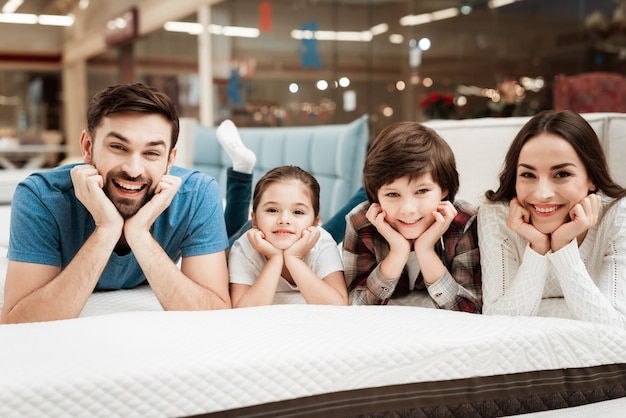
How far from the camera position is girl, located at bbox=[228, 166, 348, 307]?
1.51 meters

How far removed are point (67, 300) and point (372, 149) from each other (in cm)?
74

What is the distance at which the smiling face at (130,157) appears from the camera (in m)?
1.41

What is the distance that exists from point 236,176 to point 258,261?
602 millimetres

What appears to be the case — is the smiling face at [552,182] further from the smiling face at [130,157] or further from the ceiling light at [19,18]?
the ceiling light at [19,18]

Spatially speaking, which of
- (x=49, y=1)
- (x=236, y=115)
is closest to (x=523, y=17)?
(x=236, y=115)

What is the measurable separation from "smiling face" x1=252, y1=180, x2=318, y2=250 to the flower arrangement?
3.76m

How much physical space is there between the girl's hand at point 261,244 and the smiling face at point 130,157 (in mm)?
253

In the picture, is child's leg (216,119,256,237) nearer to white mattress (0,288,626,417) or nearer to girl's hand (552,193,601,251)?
white mattress (0,288,626,417)

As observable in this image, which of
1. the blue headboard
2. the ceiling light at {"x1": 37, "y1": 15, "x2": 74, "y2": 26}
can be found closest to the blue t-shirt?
the blue headboard

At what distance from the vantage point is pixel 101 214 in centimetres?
138

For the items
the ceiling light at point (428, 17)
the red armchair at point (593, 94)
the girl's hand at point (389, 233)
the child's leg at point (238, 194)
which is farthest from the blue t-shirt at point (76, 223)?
the ceiling light at point (428, 17)

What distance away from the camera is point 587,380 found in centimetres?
127

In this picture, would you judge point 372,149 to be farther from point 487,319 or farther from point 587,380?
point 587,380

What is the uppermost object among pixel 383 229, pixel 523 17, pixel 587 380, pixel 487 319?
pixel 523 17
